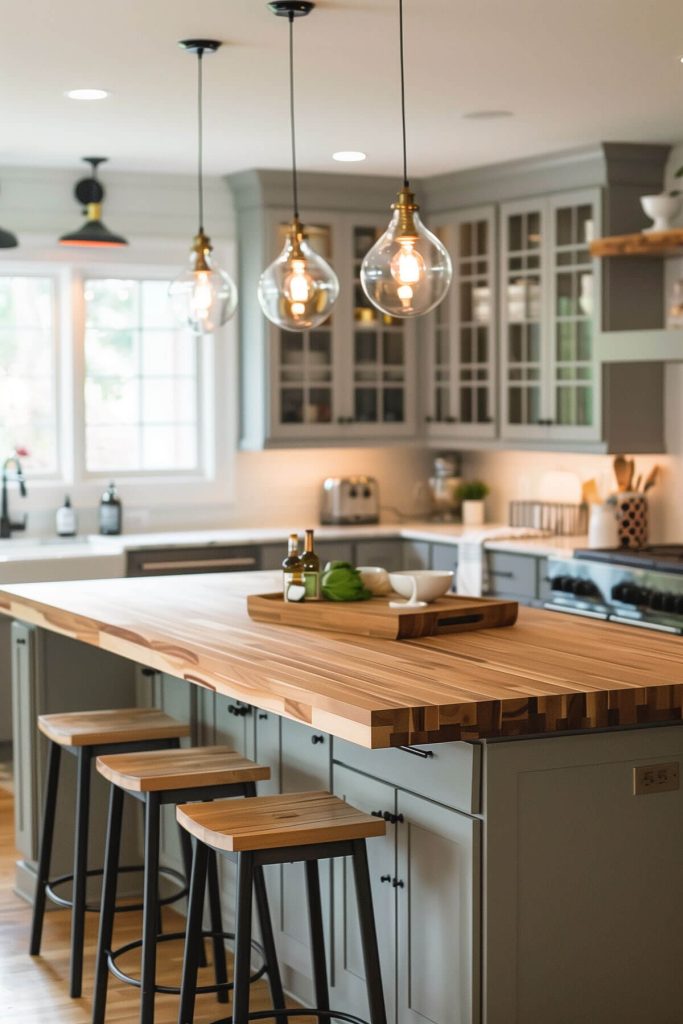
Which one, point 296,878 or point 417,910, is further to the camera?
point 296,878

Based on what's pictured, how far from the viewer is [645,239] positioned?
6059 mm

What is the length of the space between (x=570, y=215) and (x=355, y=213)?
1.14m

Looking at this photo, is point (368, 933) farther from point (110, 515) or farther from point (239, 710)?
point (110, 515)

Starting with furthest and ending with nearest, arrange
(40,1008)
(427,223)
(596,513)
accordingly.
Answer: (427,223) → (596,513) → (40,1008)

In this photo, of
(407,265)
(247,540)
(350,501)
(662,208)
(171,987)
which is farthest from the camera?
(350,501)

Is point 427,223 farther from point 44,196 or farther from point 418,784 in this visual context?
point 418,784

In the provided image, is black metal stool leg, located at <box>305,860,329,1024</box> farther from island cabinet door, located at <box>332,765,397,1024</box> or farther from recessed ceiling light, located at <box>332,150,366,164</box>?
recessed ceiling light, located at <box>332,150,366,164</box>

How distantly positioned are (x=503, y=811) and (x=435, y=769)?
0.71 feet

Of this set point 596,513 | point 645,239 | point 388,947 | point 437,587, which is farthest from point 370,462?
point 388,947

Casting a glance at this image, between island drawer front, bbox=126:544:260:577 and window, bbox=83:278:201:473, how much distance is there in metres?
0.79

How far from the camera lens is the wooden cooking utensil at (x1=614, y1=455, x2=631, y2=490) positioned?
6.77 metres

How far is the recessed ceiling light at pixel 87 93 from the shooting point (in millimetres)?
5207

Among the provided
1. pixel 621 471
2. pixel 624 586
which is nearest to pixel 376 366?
pixel 621 471

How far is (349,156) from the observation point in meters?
6.66
